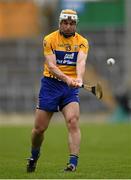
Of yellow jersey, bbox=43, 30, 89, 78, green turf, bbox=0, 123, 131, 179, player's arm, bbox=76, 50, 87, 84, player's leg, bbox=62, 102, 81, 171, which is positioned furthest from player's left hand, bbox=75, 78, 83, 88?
green turf, bbox=0, 123, 131, 179

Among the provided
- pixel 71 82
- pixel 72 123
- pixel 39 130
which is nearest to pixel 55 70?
pixel 71 82

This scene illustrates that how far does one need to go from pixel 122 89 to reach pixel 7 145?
25052 mm

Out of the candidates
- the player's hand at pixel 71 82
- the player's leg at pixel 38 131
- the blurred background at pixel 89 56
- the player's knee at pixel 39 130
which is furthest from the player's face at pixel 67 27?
the blurred background at pixel 89 56

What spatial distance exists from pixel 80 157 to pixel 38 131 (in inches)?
182

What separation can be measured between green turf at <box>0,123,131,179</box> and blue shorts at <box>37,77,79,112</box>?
3.58 ft

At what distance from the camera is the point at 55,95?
1525 centimetres

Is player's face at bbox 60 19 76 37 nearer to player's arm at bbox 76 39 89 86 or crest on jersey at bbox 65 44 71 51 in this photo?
crest on jersey at bbox 65 44 71 51

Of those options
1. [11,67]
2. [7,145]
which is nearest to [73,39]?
[7,145]

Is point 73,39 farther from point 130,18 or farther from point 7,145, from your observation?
point 130,18

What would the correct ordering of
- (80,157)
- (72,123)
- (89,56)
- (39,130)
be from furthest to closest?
(89,56)
(80,157)
(39,130)
(72,123)

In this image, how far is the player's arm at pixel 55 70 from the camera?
587 inches

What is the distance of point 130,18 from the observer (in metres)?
54.3

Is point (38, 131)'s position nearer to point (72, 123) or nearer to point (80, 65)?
point (72, 123)

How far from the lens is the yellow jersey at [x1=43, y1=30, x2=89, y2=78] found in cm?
1521
